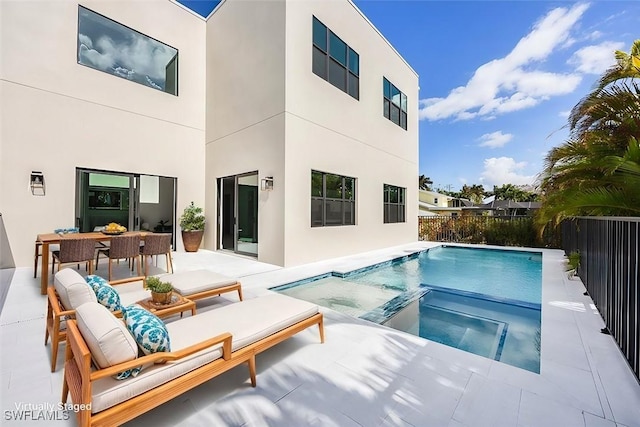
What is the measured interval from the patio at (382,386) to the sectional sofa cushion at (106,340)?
0.61 m

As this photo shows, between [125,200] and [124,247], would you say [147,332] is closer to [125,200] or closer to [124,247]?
[124,247]

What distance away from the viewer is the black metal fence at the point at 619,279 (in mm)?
2508

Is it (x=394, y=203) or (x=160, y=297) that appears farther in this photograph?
(x=394, y=203)

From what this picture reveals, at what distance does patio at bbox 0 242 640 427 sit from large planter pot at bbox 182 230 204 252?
5.76 m

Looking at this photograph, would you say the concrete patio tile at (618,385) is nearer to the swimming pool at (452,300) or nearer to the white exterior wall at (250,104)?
the swimming pool at (452,300)

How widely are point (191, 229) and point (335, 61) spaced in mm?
7127

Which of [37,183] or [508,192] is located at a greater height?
[508,192]

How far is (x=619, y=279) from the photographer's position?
9.77 ft

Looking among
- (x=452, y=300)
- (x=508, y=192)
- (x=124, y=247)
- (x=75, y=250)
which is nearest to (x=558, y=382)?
(x=452, y=300)

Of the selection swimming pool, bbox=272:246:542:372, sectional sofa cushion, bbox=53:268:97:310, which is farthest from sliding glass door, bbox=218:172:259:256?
sectional sofa cushion, bbox=53:268:97:310

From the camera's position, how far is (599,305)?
12.9 ft

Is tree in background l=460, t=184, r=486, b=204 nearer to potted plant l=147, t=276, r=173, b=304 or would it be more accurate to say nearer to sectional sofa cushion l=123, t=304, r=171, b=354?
potted plant l=147, t=276, r=173, b=304

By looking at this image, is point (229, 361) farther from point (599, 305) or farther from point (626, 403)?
point (599, 305)

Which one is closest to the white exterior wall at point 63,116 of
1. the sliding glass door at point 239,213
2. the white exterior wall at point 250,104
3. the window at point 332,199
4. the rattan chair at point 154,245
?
the white exterior wall at point 250,104
